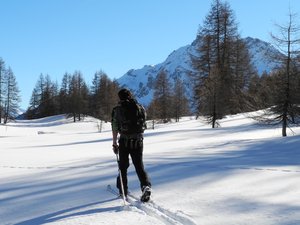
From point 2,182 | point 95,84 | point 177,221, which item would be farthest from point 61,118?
point 177,221

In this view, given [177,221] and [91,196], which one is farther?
[91,196]

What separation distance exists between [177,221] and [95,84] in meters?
77.4

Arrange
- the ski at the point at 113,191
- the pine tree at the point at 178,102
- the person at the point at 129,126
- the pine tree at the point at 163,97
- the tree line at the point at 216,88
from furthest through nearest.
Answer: the pine tree at the point at 178,102 → the pine tree at the point at 163,97 → the tree line at the point at 216,88 → the person at the point at 129,126 → the ski at the point at 113,191

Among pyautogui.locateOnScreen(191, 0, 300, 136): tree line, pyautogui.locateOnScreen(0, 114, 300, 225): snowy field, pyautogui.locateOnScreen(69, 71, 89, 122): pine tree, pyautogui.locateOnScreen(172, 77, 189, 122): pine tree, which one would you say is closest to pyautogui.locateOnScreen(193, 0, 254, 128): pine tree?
pyautogui.locateOnScreen(191, 0, 300, 136): tree line

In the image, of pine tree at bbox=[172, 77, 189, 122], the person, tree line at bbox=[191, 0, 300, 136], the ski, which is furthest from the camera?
pine tree at bbox=[172, 77, 189, 122]

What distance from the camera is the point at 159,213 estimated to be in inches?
235

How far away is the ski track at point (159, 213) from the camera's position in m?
5.51

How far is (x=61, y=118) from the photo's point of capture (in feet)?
241

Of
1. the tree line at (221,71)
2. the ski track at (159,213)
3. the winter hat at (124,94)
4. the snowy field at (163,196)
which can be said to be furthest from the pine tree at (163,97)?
the ski track at (159,213)

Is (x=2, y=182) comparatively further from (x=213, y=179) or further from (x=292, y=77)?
(x=292, y=77)

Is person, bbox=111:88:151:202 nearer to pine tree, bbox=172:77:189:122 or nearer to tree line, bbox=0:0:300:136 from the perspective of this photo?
tree line, bbox=0:0:300:136

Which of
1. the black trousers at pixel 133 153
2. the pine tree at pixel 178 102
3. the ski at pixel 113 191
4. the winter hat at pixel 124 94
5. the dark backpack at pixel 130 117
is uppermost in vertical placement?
the pine tree at pixel 178 102

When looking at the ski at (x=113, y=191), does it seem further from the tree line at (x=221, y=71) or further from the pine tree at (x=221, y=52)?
the pine tree at (x=221, y=52)

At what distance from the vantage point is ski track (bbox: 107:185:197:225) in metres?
5.51
